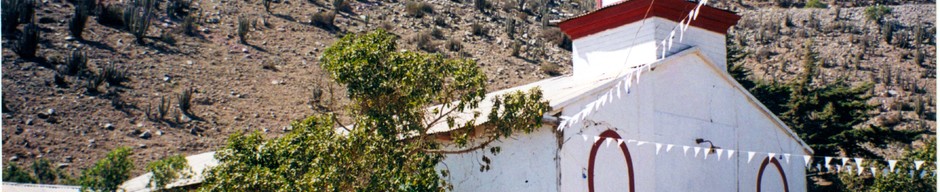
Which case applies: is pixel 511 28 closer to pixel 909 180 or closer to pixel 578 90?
pixel 909 180

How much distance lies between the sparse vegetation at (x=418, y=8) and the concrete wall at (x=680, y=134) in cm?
2958

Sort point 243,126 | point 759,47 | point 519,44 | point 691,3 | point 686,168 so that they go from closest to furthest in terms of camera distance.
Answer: point 686,168
point 691,3
point 243,126
point 519,44
point 759,47

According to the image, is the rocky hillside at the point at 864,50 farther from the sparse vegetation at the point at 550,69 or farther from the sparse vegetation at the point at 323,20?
the sparse vegetation at the point at 323,20

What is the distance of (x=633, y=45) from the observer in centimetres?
1966

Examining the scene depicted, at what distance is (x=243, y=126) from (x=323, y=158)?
60.7 feet

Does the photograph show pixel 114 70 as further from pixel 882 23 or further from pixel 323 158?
pixel 882 23

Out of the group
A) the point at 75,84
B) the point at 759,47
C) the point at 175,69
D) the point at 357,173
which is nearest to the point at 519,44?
the point at 759,47

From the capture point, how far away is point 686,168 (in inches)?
735

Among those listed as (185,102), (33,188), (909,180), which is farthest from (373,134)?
(185,102)

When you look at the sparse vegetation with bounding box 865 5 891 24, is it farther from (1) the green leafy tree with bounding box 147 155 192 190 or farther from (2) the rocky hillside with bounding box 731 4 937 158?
(1) the green leafy tree with bounding box 147 155 192 190

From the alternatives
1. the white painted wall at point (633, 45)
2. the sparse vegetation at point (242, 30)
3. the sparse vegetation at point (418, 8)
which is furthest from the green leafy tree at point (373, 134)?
→ the sparse vegetation at point (418, 8)

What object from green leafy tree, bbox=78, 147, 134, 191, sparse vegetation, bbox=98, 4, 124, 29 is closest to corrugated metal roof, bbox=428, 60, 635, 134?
green leafy tree, bbox=78, 147, 134, 191

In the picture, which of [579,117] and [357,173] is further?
[579,117]

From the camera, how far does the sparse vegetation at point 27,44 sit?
33719mm
